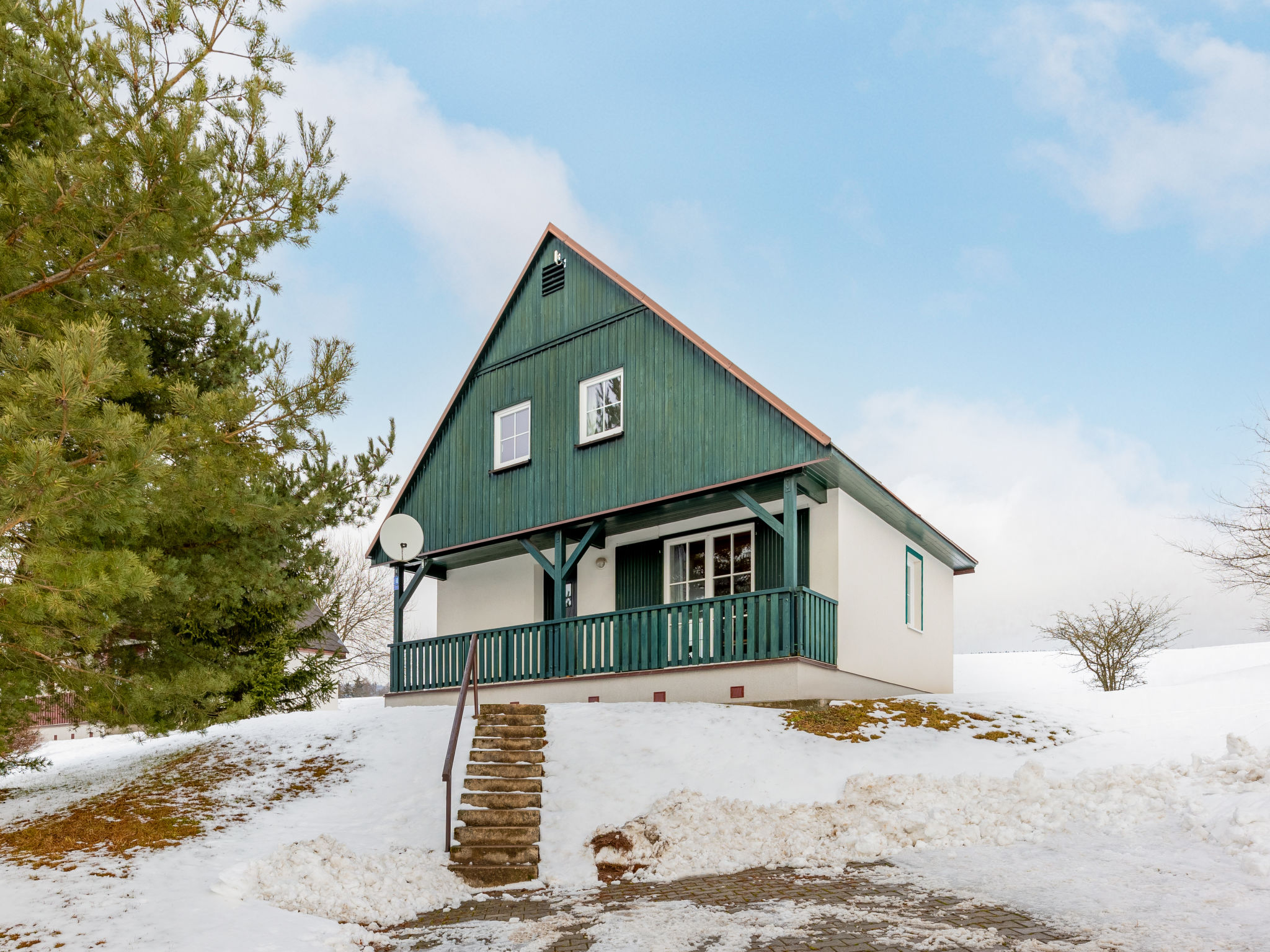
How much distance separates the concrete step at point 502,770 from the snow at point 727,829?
273 mm

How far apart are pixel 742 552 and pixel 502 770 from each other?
19.1 ft

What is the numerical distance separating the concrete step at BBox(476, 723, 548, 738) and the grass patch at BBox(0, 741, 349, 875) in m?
1.64

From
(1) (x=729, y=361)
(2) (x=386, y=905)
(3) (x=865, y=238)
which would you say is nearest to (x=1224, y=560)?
(3) (x=865, y=238)

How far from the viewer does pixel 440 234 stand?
17.7m

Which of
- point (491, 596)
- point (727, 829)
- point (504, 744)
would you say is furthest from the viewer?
point (491, 596)

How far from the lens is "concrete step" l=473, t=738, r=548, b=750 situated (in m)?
10.3

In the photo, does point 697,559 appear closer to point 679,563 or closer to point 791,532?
point 679,563

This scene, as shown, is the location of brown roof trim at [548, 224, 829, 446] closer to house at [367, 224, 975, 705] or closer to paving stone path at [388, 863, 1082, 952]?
house at [367, 224, 975, 705]

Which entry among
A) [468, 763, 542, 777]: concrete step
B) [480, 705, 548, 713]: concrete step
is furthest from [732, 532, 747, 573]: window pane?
[468, 763, 542, 777]: concrete step

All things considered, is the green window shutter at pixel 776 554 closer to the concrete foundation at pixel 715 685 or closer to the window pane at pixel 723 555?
the window pane at pixel 723 555

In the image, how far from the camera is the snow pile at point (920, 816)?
794 centimetres

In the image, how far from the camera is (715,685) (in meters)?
12.5

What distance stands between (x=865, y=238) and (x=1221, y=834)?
390 inches

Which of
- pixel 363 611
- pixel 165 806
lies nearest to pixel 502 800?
pixel 165 806
